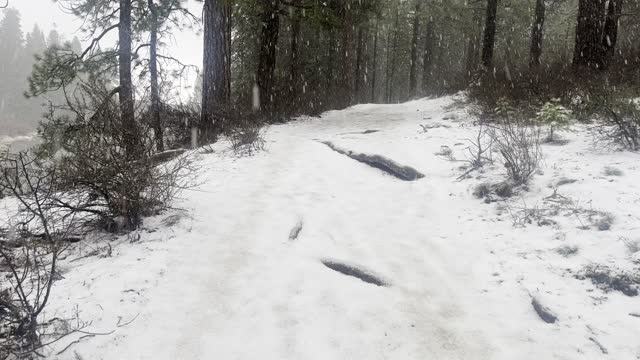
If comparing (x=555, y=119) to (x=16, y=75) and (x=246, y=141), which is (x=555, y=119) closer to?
(x=246, y=141)

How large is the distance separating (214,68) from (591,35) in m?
7.70

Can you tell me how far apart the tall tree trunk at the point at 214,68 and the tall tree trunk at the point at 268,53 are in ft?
6.38

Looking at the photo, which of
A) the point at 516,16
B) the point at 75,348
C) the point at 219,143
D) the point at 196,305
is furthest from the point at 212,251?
the point at 516,16

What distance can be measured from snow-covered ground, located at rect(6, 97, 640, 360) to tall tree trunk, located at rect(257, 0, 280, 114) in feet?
21.9

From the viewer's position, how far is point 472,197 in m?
4.94

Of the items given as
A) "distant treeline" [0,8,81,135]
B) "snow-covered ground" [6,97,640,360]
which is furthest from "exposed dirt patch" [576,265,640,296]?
"distant treeline" [0,8,81,135]

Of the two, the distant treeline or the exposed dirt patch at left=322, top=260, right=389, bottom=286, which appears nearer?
the exposed dirt patch at left=322, top=260, right=389, bottom=286

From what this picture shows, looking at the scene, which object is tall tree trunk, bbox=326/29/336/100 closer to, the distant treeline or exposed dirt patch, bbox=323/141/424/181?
exposed dirt patch, bbox=323/141/424/181

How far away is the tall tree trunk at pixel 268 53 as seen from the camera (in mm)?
11828

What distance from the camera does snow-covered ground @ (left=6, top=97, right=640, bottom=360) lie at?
107 inches

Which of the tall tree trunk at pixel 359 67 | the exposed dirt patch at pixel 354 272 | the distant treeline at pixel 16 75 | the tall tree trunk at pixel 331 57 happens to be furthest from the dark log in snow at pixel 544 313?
the distant treeline at pixel 16 75

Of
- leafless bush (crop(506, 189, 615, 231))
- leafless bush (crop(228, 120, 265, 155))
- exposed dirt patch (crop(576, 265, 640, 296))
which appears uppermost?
leafless bush (crop(228, 120, 265, 155))

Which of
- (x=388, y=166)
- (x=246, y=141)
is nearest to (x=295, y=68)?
(x=246, y=141)

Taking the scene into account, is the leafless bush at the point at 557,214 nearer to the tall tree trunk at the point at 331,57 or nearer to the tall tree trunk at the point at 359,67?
the tall tree trunk at the point at 331,57
